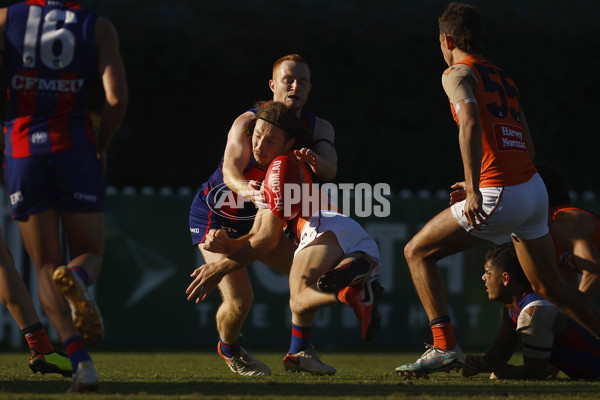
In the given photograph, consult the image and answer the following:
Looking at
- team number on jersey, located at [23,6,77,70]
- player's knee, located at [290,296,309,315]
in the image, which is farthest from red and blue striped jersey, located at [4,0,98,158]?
player's knee, located at [290,296,309,315]

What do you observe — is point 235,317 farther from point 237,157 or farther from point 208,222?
point 237,157

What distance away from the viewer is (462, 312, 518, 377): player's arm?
591cm

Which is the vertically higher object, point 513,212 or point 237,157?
point 237,157

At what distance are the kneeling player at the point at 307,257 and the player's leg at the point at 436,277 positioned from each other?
0.29m

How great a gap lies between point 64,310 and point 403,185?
32.3ft

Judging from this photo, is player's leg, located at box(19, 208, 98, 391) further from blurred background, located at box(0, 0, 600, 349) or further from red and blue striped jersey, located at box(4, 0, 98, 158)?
blurred background, located at box(0, 0, 600, 349)

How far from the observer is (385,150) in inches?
571

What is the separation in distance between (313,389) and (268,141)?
5.72 ft

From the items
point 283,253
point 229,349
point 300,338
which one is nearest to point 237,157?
point 283,253

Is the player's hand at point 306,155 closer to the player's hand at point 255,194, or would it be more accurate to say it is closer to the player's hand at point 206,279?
the player's hand at point 255,194

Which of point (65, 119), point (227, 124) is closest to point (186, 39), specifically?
point (227, 124)

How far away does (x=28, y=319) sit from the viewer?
19.1 feet

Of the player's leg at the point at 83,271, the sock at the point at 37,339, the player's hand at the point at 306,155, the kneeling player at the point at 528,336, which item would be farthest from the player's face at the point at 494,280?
the sock at the point at 37,339

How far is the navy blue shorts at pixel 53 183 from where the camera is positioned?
187 inches
